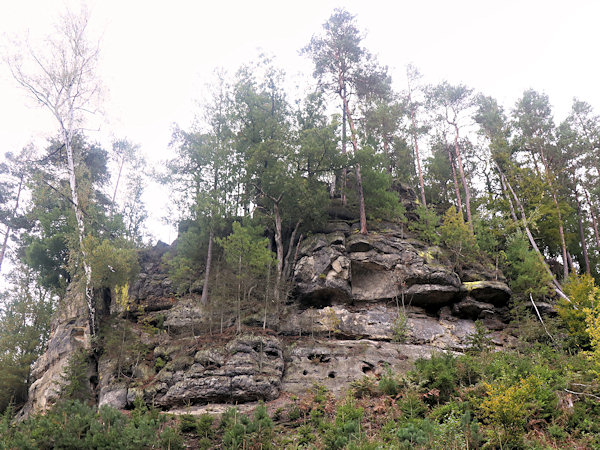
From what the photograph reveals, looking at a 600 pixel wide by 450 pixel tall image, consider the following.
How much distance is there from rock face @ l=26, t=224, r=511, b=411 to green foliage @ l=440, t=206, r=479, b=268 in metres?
0.67

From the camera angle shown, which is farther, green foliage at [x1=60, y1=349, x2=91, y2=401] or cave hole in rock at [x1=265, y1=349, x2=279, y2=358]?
cave hole in rock at [x1=265, y1=349, x2=279, y2=358]

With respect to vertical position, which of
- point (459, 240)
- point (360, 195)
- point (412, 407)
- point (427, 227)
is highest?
point (360, 195)

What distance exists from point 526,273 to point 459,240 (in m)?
3.33

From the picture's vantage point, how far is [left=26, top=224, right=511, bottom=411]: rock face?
12797mm

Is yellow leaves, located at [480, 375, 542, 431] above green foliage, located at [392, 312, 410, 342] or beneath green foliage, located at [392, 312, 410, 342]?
beneath

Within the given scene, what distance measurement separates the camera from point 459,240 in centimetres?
1838

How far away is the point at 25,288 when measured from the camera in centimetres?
2309

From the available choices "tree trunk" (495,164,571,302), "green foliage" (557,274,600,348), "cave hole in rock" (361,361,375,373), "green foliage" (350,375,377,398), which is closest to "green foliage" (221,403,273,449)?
"green foliage" (350,375,377,398)

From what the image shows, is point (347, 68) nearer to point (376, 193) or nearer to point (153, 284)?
point (376, 193)

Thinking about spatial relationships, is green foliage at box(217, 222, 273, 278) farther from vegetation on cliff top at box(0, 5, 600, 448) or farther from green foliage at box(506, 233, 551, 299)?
green foliage at box(506, 233, 551, 299)

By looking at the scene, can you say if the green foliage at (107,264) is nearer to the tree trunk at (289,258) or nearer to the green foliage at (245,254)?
the green foliage at (245,254)

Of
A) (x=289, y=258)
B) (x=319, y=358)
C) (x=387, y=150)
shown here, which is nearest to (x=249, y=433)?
(x=319, y=358)

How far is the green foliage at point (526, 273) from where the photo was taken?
17.0 m

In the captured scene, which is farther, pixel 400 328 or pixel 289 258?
pixel 289 258
